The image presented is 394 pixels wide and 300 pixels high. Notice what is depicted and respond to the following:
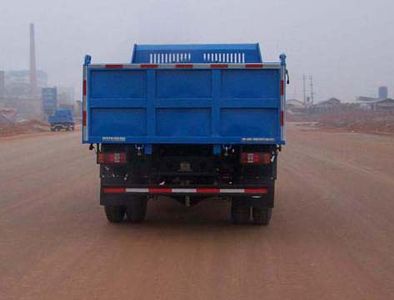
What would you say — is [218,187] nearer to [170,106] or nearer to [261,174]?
[261,174]

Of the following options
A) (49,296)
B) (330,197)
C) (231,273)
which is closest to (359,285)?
(231,273)

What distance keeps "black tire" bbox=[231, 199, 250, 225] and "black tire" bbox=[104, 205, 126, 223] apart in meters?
1.70

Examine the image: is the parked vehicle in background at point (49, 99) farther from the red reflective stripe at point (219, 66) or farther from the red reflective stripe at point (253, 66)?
the red reflective stripe at point (253, 66)

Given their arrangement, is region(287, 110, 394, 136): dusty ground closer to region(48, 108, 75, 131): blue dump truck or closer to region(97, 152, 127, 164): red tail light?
region(48, 108, 75, 131): blue dump truck

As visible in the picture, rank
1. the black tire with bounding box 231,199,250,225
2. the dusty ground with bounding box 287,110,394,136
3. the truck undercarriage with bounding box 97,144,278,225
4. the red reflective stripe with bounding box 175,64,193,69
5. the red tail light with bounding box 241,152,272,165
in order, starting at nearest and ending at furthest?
the red reflective stripe with bounding box 175,64,193,69 → the red tail light with bounding box 241,152,272,165 → the truck undercarriage with bounding box 97,144,278,225 → the black tire with bounding box 231,199,250,225 → the dusty ground with bounding box 287,110,394,136

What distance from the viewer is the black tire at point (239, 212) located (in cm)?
990

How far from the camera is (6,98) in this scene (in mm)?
154125

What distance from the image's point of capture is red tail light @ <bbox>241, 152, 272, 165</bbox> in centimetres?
947

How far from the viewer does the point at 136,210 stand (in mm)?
10180

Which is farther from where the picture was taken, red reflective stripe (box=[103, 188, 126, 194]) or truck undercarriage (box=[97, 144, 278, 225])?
red reflective stripe (box=[103, 188, 126, 194])

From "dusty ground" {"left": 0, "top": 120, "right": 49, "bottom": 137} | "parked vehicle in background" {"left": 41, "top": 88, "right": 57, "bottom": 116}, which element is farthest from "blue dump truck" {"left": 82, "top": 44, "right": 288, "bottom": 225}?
"parked vehicle in background" {"left": 41, "top": 88, "right": 57, "bottom": 116}

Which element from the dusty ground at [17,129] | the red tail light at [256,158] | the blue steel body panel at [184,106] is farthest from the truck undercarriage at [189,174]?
the dusty ground at [17,129]

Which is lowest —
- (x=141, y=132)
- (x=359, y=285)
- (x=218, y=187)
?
(x=359, y=285)

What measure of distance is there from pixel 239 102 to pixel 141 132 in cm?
142
